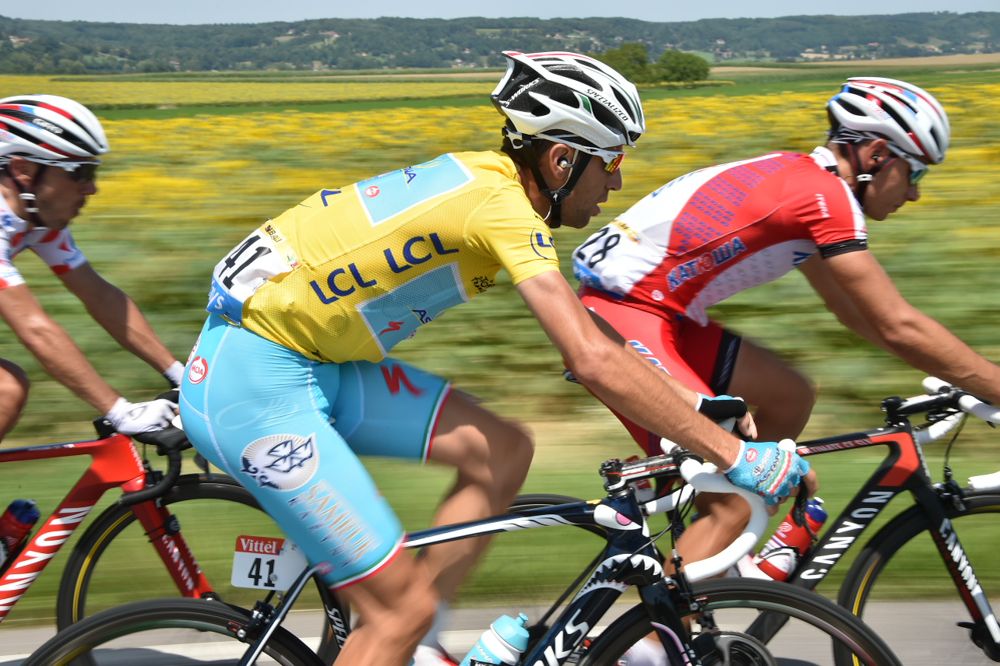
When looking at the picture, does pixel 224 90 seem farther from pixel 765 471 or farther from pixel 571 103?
pixel 765 471

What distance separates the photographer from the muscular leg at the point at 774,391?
364cm

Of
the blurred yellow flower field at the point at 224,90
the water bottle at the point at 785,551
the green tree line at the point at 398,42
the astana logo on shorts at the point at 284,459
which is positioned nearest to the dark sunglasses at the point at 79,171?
the astana logo on shorts at the point at 284,459

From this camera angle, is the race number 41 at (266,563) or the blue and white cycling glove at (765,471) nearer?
the blue and white cycling glove at (765,471)

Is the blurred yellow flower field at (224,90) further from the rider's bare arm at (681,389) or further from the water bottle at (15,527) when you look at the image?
the rider's bare arm at (681,389)

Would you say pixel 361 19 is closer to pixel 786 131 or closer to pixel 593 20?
pixel 593 20

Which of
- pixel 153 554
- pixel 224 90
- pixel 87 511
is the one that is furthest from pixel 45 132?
pixel 224 90

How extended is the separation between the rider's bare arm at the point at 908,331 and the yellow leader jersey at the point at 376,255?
1.11 metres

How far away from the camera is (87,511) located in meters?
3.54

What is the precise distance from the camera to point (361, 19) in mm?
59531

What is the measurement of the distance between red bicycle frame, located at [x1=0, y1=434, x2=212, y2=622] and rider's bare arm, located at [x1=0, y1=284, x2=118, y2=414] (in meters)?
0.16

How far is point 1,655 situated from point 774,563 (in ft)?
8.51

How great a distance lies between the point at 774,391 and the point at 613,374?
1.22 meters

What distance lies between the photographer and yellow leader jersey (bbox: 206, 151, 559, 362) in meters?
2.64

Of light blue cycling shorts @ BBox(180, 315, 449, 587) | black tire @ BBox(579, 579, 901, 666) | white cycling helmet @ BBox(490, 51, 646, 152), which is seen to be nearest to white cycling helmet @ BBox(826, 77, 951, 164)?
white cycling helmet @ BBox(490, 51, 646, 152)
